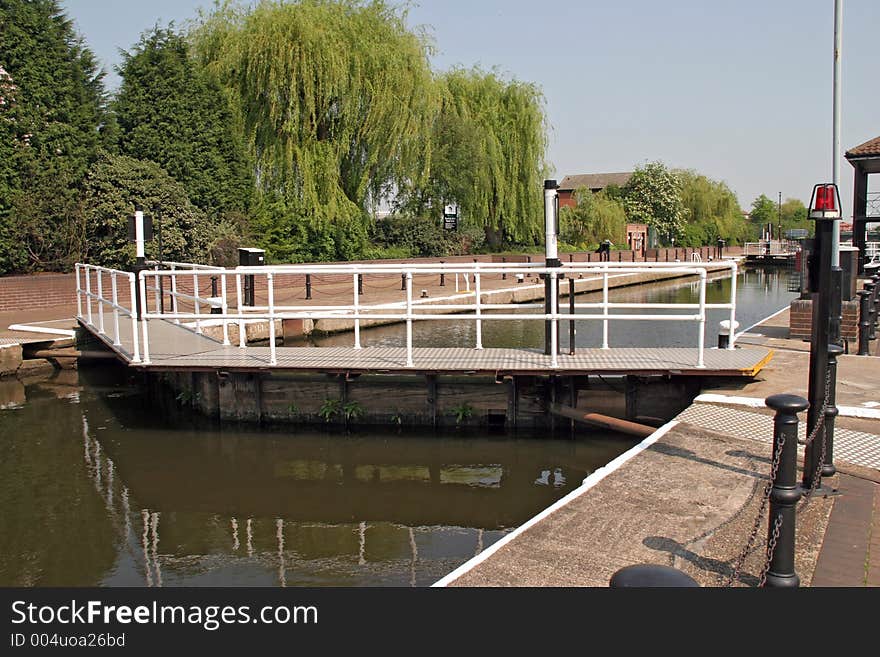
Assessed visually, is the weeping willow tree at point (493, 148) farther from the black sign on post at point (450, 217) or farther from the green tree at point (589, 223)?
the green tree at point (589, 223)

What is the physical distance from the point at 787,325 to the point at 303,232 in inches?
700

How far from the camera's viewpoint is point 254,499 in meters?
7.84

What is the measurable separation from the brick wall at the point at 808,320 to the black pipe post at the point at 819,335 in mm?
7440

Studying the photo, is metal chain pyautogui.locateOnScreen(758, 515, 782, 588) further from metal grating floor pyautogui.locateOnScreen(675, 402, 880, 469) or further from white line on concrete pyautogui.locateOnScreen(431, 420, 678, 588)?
metal grating floor pyautogui.locateOnScreen(675, 402, 880, 469)

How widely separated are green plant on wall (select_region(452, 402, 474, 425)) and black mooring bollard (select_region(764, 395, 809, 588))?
5.93 meters

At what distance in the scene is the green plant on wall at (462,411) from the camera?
9867 mm

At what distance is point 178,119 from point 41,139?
4380mm

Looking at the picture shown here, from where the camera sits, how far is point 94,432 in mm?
10461

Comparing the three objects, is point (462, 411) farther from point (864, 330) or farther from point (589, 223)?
point (589, 223)

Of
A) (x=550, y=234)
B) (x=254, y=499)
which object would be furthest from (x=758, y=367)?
(x=254, y=499)

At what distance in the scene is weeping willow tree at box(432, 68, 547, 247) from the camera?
3575 cm

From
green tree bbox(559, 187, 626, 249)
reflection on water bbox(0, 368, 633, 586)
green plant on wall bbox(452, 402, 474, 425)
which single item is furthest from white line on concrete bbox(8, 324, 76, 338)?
green tree bbox(559, 187, 626, 249)

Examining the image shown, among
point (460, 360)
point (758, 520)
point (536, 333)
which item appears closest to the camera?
point (758, 520)
